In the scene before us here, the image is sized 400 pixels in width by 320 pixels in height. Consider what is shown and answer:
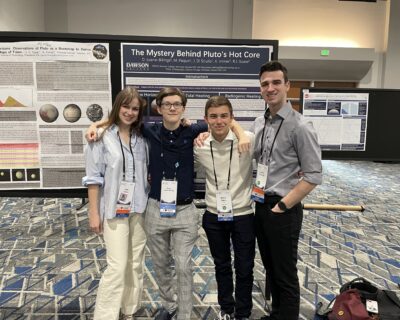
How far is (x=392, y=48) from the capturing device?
10219 millimetres

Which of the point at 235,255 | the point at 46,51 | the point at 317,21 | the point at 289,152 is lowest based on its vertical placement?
the point at 235,255

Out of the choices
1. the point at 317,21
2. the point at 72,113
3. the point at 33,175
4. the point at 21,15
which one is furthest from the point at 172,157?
the point at 317,21

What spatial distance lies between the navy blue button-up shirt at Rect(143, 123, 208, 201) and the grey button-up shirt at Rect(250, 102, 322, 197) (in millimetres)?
441

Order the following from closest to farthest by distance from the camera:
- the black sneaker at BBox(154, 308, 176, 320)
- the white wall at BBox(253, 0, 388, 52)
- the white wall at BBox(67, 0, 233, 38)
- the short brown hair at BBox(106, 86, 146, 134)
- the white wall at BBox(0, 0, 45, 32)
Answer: the short brown hair at BBox(106, 86, 146, 134), the black sneaker at BBox(154, 308, 176, 320), the white wall at BBox(0, 0, 45, 32), the white wall at BBox(67, 0, 233, 38), the white wall at BBox(253, 0, 388, 52)

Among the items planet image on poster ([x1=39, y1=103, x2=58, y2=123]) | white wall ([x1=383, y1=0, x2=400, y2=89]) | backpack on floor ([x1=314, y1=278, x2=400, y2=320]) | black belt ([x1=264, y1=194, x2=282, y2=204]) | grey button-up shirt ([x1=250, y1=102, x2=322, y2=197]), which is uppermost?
white wall ([x1=383, y1=0, x2=400, y2=89])

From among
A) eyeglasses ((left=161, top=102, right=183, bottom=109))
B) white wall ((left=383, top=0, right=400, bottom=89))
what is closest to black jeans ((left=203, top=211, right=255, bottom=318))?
eyeglasses ((left=161, top=102, right=183, bottom=109))

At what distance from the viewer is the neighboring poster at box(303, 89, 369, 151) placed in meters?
3.56

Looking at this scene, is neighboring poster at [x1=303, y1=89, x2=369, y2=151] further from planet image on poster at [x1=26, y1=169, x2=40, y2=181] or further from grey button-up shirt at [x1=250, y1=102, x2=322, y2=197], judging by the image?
planet image on poster at [x1=26, y1=169, x2=40, y2=181]

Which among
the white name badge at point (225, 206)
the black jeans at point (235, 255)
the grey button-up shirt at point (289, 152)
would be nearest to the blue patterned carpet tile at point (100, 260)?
the black jeans at point (235, 255)

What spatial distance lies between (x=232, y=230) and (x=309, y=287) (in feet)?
3.73

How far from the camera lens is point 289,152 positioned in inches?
74.6

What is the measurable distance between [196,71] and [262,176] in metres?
0.92

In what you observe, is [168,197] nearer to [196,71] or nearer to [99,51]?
[196,71]

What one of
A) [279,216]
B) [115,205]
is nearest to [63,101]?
[115,205]
